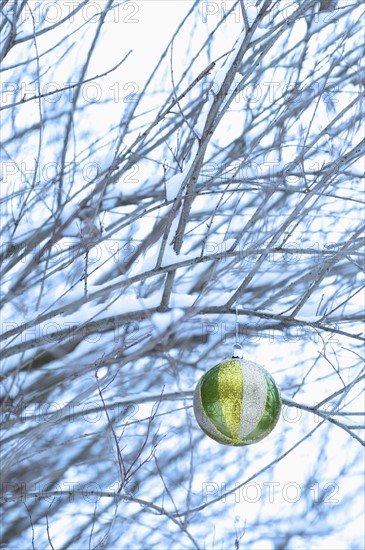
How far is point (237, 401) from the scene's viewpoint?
8.80 ft

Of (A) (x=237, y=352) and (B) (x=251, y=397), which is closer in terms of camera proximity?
(B) (x=251, y=397)

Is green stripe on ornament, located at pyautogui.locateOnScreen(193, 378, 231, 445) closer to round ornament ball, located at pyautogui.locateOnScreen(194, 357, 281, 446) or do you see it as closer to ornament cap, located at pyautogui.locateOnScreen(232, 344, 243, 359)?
round ornament ball, located at pyautogui.locateOnScreen(194, 357, 281, 446)

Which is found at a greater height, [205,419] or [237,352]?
[237,352]

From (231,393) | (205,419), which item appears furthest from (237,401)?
(205,419)

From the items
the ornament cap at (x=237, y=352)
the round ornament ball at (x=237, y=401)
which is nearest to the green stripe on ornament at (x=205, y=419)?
the round ornament ball at (x=237, y=401)

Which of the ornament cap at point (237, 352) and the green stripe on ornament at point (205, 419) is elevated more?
the ornament cap at point (237, 352)

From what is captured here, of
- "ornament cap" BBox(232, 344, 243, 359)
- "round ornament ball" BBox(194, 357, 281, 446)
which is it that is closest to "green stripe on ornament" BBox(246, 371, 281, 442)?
"round ornament ball" BBox(194, 357, 281, 446)

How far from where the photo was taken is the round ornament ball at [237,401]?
8.78ft

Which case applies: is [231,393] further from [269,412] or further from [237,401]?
[269,412]

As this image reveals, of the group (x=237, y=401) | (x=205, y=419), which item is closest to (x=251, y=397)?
(x=237, y=401)

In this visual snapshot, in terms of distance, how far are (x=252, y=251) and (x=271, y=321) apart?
Result: 2.49 feet

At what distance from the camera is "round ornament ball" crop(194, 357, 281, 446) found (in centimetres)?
268

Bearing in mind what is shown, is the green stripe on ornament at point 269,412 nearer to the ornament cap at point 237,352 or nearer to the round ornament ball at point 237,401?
the round ornament ball at point 237,401

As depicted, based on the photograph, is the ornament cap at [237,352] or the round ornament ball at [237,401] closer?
the round ornament ball at [237,401]
